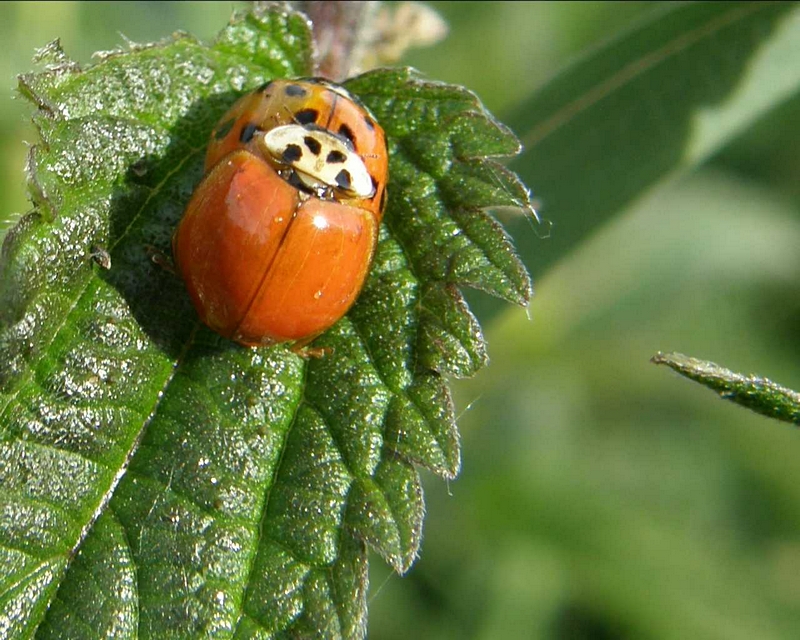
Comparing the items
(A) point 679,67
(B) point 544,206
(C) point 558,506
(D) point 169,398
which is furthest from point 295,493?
(C) point 558,506

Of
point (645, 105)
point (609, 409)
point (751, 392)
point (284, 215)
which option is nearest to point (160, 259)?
point (284, 215)

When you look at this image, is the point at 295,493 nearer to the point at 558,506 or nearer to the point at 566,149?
the point at 566,149

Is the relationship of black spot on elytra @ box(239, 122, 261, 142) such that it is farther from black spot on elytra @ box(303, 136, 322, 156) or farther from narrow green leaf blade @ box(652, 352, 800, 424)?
narrow green leaf blade @ box(652, 352, 800, 424)

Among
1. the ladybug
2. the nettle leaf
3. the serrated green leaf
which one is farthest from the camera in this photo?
the serrated green leaf

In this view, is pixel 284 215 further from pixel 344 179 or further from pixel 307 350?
pixel 307 350

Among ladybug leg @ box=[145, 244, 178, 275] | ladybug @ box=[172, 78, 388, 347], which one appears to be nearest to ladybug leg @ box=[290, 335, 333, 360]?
ladybug @ box=[172, 78, 388, 347]

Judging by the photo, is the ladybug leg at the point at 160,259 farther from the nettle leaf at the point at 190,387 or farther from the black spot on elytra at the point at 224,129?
the black spot on elytra at the point at 224,129

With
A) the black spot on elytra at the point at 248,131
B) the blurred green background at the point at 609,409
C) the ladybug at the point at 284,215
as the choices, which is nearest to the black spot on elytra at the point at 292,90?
the ladybug at the point at 284,215
